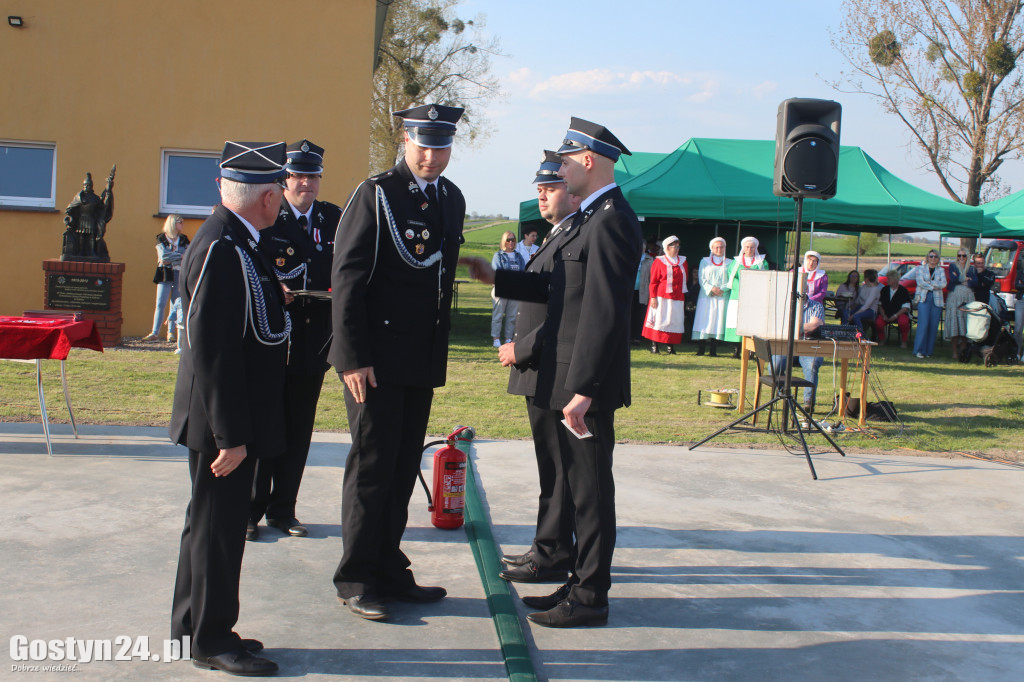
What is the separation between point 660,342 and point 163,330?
27.0 ft

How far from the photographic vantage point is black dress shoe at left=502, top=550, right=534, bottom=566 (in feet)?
14.6

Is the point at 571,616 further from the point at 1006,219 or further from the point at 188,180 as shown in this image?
the point at 1006,219

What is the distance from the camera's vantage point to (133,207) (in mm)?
14414

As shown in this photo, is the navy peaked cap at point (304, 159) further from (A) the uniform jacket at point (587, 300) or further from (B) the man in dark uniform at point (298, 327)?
(A) the uniform jacket at point (587, 300)

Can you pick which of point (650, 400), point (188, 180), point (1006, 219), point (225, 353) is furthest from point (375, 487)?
point (1006, 219)

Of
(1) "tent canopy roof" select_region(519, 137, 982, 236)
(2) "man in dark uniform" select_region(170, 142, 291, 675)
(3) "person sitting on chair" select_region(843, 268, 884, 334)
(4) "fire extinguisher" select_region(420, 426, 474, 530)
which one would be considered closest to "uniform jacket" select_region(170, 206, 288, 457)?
(2) "man in dark uniform" select_region(170, 142, 291, 675)

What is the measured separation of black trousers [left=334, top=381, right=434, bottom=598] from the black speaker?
4846 mm

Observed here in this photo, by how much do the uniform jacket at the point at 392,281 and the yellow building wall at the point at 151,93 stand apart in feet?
35.8

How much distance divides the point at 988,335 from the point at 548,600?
46.9 feet

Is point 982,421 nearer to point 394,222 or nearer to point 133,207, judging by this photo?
point 394,222

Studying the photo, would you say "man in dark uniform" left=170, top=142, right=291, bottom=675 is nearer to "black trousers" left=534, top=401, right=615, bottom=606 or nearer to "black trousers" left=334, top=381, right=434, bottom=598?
"black trousers" left=334, top=381, right=434, bottom=598

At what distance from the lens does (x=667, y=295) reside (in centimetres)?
1462

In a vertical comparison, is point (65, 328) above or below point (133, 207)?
below

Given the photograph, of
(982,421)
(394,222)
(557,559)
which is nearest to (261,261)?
(394,222)
